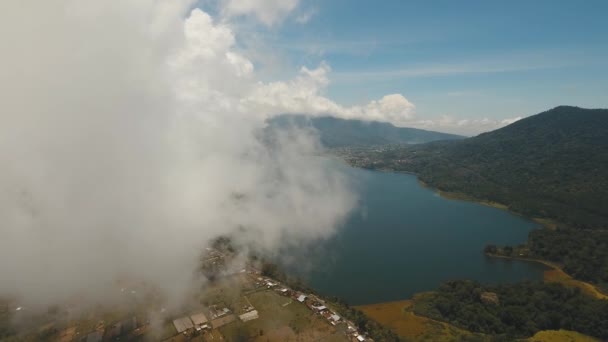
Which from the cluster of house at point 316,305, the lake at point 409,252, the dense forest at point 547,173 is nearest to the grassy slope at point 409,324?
the lake at point 409,252

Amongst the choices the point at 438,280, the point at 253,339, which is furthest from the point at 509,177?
the point at 253,339

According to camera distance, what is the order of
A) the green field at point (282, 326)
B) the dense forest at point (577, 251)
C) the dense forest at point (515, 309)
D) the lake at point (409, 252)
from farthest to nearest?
the dense forest at point (577, 251) → the lake at point (409, 252) → the dense forest at point (515, 309) → the green field at point (282, 326)

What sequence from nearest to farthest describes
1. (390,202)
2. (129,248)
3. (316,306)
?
(316,306), (129,248), (390,202)

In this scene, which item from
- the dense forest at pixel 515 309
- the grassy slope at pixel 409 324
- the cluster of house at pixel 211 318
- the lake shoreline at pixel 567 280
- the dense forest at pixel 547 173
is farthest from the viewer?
the dense forest at pixel 547 173

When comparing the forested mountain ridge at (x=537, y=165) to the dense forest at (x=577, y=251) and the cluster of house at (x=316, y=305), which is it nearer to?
the dense forest at (x=577, y=251)

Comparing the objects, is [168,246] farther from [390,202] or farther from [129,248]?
[390,202]

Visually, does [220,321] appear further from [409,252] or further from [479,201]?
[479,201]
